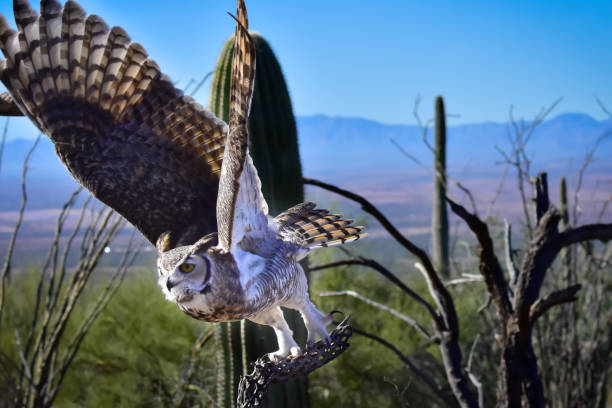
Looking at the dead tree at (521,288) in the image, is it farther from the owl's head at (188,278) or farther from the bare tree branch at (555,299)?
the owl's head at (188,278)

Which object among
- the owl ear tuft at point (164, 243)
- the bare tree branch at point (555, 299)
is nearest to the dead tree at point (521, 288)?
the bare tree branch at point (555, 299)

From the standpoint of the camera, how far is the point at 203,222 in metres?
1.12

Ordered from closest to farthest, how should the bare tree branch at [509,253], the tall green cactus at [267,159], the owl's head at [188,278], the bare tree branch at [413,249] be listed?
1. the owl's head at [188,278]
2. the tall green cactus at [267,159]
3. the bare tree branch at [413,249]
4. the bare tree branch at [509,253]

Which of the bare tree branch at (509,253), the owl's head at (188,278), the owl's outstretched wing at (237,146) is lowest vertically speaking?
the bare tree branch at (509,253)

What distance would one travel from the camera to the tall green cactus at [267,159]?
5.59 ft

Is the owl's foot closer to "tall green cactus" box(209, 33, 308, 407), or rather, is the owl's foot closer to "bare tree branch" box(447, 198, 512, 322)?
"tall green cactus" box(209, 33, 308, 407)

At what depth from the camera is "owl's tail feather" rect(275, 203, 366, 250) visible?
996 millimetres

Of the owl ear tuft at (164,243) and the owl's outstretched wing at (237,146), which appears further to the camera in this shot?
the owl ear tuft at (164,243)

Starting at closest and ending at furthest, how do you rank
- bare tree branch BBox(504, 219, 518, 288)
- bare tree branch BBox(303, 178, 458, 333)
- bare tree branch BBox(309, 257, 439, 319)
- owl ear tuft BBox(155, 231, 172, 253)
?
owl ear tuft BBox(155, 231, 172, 253), bare tree branch BBox(303, 178, 458, 333), bare tree branch BBox(309, 257, 439, 319), bare tree branch BBox(504, 219, 518, 288)

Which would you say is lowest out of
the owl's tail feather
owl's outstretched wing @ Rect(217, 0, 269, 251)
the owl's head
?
the owl's head

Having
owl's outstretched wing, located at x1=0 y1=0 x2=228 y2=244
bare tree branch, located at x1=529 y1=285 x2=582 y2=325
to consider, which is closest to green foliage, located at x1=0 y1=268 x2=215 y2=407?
bare tree branch, located at x1=529 y1=285 x2=582 y2=325

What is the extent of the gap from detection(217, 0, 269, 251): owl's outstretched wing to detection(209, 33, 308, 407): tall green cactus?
2.65 ft

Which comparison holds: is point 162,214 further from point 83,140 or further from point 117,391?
point 117,391

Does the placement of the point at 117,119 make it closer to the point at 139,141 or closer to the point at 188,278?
the point at 139,141
